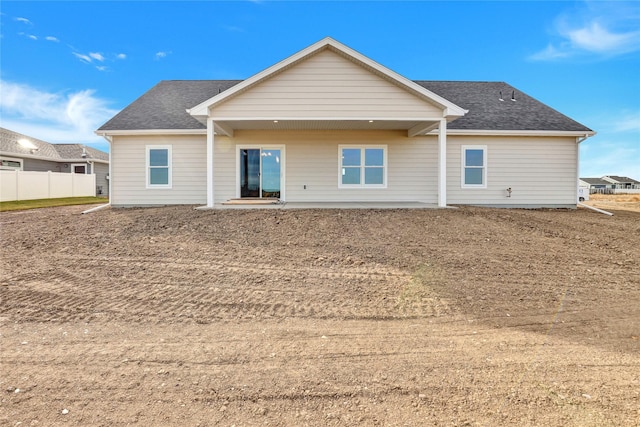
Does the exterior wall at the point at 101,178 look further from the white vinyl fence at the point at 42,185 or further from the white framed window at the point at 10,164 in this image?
the white framed window at the point at 10,164

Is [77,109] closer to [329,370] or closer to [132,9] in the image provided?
[132,9]

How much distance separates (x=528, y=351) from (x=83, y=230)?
9.40 meters

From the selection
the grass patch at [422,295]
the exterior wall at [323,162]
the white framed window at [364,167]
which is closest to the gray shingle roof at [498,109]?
the exterior wall at [323,162]

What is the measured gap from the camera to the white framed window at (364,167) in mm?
12922

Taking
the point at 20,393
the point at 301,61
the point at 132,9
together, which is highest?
the point at 132,9

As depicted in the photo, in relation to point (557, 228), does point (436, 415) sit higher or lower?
lower

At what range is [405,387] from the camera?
8.07 feet

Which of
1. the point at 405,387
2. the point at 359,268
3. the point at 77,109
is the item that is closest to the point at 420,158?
the point at 359,268

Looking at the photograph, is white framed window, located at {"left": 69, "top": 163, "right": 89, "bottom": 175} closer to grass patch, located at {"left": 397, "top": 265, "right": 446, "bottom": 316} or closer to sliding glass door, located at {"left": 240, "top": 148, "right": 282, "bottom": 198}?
sliding glass door, located at {"left": 240, "top": 148, "right": 282, "bottom": 198}

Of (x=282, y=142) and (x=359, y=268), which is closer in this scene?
(x=359, y=268)

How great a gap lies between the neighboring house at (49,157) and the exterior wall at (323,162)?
18127 mm

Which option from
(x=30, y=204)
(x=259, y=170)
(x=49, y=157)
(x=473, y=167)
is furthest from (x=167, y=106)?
(x=49, y=157)

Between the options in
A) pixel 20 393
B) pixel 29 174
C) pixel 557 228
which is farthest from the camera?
pixel 29 174

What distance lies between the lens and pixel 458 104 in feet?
47.9
